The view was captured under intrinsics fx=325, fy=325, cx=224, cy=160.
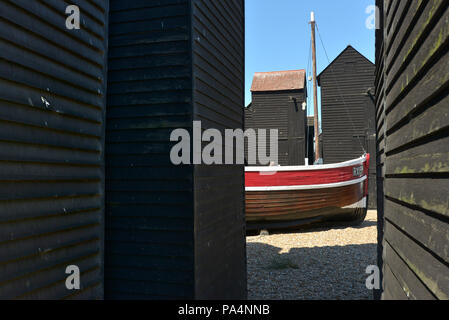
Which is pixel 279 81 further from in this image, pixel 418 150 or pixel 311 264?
pixel 418 150

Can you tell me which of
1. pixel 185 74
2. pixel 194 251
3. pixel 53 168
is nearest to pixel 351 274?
pixel 194 251

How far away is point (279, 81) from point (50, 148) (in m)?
19.3

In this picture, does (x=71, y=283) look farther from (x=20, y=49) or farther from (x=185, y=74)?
(x=185, y=74)

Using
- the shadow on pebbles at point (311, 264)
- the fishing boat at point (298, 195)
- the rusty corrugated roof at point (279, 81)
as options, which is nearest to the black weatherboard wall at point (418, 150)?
the shadow on pebbles at point (311, 264)

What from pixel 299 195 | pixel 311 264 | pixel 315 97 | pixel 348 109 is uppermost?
pixel 315 97

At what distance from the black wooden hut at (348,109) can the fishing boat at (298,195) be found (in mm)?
5684

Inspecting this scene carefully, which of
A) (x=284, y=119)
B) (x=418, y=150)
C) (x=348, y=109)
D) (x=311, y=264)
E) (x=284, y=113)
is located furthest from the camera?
(x=284, y=113)

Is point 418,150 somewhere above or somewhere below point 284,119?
below

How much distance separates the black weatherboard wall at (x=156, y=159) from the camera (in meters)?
3.65

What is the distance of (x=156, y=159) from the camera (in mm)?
3771

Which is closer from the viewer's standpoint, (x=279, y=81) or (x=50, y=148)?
(x=50, y=148)

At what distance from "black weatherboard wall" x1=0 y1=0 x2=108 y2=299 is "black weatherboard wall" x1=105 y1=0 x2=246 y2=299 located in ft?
1.48

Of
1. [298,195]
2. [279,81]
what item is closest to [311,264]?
[298,195]

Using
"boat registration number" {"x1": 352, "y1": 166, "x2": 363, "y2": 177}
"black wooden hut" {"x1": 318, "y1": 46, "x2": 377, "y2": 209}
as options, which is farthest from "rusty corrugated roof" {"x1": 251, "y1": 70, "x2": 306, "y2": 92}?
"boat registration number" {"x1": 352, "y1": 166, "x2": 363, "y2": 177}
